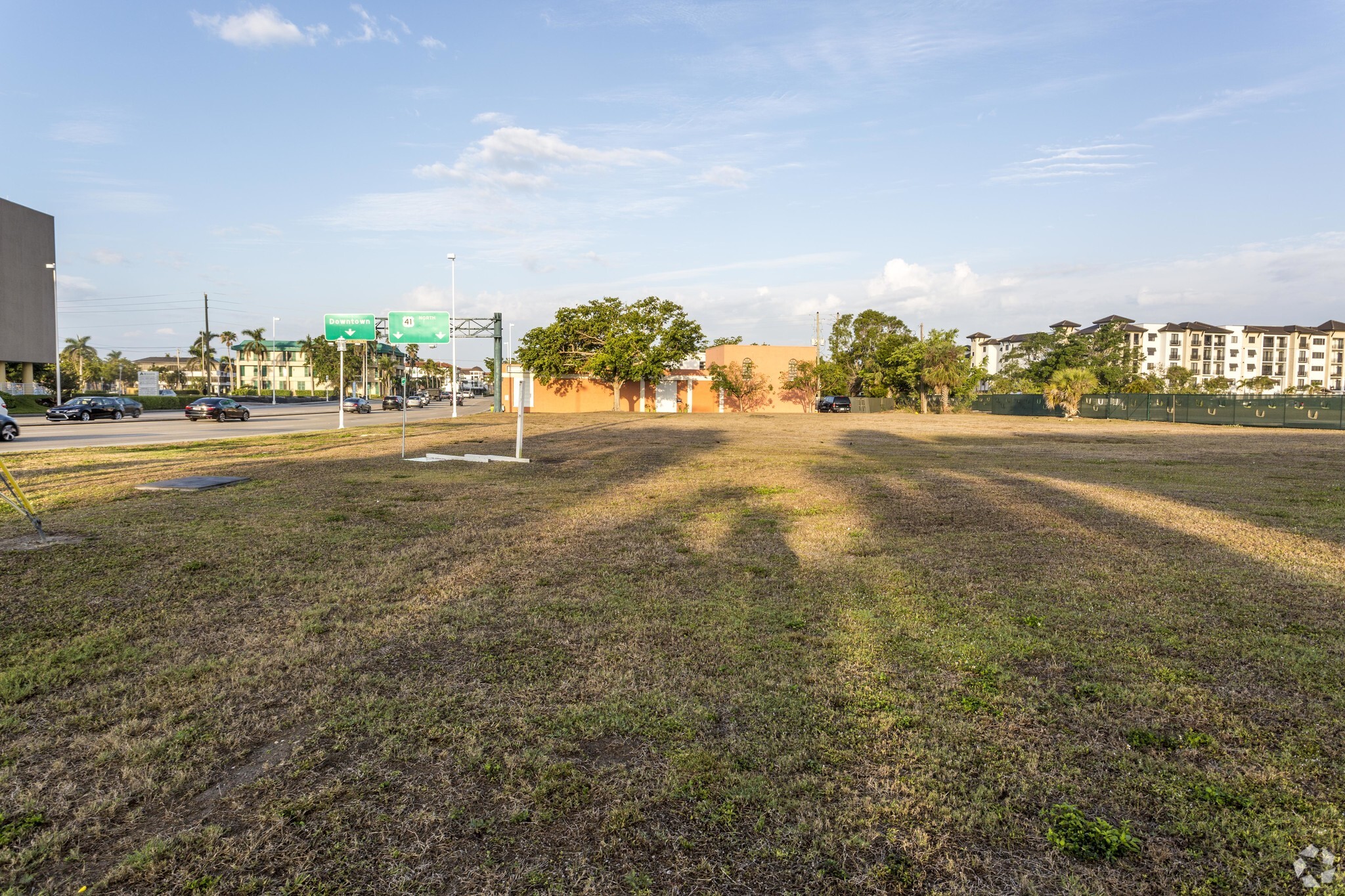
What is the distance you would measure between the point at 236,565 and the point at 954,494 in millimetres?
11318

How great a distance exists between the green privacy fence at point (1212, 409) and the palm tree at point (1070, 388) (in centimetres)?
198

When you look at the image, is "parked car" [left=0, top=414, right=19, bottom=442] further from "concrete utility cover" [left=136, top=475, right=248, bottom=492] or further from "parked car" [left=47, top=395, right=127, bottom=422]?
"concrete utility cover" [left=136, top=475, right=248, bottom=492]

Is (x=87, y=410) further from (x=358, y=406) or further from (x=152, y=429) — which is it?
(x=358, y=406)

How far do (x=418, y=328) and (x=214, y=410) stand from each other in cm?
1803

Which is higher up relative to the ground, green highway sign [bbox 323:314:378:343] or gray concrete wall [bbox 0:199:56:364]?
gray concrete wall [bbox 0:199:56:364]

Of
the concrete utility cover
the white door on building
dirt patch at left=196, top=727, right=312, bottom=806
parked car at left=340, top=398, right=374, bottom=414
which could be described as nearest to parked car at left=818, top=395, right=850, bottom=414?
the white door on building

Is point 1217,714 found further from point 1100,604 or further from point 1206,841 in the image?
point 1100,604

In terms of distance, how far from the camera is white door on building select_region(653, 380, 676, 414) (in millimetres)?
66425

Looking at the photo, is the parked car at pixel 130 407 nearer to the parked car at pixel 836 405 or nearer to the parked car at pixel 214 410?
the parked car at pixel 214 410

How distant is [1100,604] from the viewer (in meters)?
6.29

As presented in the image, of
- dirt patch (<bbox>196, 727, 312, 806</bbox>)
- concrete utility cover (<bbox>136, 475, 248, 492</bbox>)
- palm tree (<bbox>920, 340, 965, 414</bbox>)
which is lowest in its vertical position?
dirt patch (<bbox>196, 727, 312, 806</bbox>)

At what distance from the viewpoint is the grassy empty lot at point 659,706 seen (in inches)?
113

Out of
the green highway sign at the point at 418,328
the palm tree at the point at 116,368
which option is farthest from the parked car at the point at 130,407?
the palm tree at the point at 116,368

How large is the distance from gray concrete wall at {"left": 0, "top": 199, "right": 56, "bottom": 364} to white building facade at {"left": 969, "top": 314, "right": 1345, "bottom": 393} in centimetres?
11802
